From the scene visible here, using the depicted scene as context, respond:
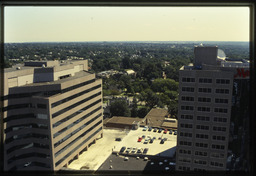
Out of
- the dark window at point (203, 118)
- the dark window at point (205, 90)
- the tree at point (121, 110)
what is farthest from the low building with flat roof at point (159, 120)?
the dark window at point (205, 90)

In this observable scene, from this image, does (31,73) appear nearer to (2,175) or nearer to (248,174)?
(2,175)

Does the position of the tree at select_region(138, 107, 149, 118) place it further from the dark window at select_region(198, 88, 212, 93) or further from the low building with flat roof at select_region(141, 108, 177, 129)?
the dark window at select_region(198, 88, 212, 93)

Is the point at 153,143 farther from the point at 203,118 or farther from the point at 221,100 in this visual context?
the point at 221,100

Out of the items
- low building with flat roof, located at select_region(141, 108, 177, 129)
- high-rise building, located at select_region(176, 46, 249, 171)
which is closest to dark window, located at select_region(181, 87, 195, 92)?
high-rise building, located at select_region(176, 46, 249, 171)

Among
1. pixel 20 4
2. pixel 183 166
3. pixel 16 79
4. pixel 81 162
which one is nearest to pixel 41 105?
pixel 16 79

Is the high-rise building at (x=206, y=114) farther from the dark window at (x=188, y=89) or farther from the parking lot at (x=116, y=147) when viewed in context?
the parking lot at (x=116, y=147)

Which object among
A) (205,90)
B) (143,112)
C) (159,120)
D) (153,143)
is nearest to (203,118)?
(205,90)
